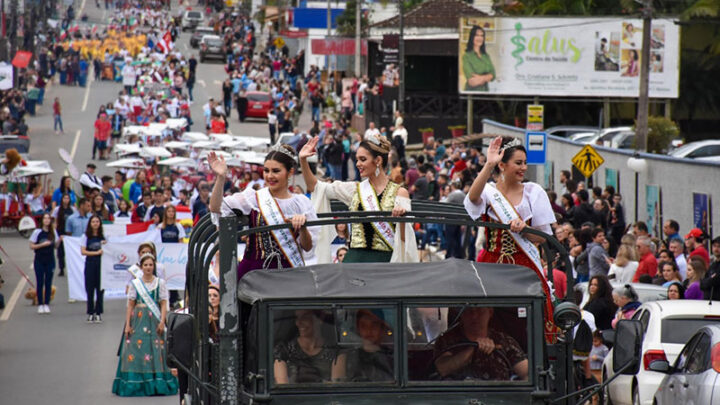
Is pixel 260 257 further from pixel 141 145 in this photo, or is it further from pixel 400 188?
pixel 141 145

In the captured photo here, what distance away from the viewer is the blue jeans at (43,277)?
21.6 metres

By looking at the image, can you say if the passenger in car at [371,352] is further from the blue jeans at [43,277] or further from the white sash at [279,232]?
the blue jeans at [43,277]

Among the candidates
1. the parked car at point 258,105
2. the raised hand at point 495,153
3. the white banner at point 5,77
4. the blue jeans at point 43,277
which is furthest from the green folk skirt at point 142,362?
the parked car at point 258,105

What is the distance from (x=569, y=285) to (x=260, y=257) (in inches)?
74.1

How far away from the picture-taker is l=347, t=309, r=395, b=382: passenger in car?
6.76 meters

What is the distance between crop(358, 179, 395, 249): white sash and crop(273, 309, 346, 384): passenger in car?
1777mm

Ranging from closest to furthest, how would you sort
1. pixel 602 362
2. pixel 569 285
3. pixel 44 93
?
1. pixel 569 285
2. pixel 602 362
3. pixel 44 93

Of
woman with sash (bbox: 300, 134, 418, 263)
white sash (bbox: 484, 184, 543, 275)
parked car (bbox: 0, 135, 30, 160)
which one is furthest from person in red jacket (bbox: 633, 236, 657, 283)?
parked car (bbox: 0, 135, 30, 160)

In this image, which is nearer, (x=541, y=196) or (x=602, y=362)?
(x=541, y=196)

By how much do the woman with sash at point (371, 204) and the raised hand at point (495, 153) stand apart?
78 cm

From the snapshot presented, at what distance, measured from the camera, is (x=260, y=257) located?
26.8ft

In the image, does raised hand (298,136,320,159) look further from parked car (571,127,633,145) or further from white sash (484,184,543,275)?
parked car (571,127,633,145)

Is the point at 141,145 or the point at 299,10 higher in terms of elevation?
the point at 299,10

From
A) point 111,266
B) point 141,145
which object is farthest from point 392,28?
point 111,266
